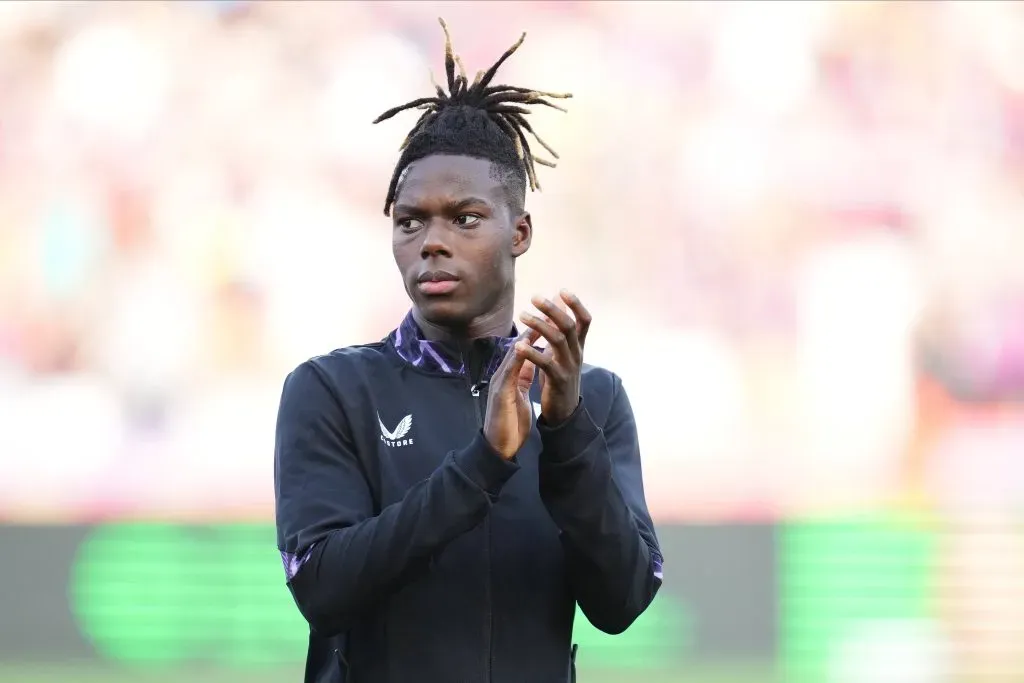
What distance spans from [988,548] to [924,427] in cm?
48

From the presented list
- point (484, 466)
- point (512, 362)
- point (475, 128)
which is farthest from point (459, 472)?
point (475, 128)

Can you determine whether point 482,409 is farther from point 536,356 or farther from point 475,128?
point 475,128

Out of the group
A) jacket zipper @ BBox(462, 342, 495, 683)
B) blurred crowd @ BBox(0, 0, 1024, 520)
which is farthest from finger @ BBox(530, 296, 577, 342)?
blurred crowd @ BBox(0, 0, 1024, 520)

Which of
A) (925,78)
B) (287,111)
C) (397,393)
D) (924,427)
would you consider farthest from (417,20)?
(397,393)

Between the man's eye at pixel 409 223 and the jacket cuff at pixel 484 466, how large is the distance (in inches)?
12.9

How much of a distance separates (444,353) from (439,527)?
1.07 feet

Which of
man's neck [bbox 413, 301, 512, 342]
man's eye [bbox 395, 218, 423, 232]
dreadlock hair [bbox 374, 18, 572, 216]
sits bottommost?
man's neck [bbox 413, 301, 512, 342]

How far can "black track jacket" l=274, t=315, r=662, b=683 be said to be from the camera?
1.54 m

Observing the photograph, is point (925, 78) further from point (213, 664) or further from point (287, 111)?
point (213, 664)

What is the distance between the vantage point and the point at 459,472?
153 centimetres

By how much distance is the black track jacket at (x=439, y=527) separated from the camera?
1544 millimetres

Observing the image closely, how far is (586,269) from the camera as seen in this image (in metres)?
4.66

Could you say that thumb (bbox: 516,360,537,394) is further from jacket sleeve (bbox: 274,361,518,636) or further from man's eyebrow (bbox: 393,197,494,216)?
man's eyebrow (bbox: 393,197,494,216)

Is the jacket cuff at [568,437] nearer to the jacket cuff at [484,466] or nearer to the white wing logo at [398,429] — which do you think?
the jacket cuff at [484,466]
